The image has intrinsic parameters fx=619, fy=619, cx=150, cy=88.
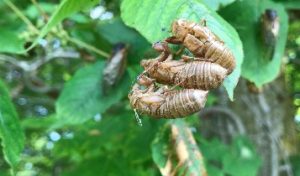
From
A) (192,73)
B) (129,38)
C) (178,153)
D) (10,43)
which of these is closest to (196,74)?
(192,73)

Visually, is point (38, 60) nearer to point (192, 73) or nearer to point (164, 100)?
point (164, 100)

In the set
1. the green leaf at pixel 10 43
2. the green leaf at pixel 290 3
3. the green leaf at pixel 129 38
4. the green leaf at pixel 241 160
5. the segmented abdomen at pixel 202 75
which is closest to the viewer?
the segmented abdomen at pixel 202 75

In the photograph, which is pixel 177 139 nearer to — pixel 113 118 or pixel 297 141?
pixel 113 118

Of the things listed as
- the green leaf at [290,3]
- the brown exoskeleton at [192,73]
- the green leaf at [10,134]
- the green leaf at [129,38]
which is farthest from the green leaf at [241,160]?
the brown exoskeleton at [192,73]

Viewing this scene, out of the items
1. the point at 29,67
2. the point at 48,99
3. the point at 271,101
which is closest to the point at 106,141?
the point at 29,67

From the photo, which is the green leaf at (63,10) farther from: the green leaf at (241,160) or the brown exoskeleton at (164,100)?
the green leaf at (241,160)

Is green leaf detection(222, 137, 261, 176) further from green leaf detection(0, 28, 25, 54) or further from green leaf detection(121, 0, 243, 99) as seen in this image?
green leaf detection(121, 0, 243, 99)
